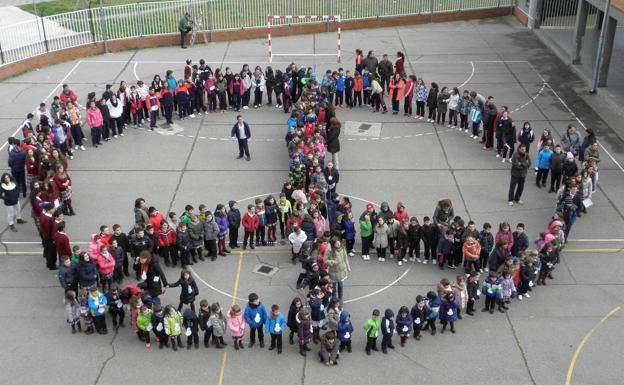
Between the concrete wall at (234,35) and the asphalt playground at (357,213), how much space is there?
1.69ft

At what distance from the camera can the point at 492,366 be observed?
1362 centimetres

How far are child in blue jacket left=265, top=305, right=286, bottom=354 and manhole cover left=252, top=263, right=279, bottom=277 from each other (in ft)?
8.77

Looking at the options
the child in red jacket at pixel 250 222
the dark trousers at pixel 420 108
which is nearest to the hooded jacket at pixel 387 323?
the child in red jacket at pixel 250 222

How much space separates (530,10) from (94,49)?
21431 mm

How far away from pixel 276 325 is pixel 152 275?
10.5 feet

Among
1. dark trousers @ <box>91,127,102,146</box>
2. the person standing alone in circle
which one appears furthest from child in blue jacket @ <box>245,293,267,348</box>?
dark trousers @ <box>91,127,102,146</box>

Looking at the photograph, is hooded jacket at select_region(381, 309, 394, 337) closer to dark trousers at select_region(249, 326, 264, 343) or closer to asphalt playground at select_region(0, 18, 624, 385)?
asphalt playground at select_region(0, 18, 624, 385)

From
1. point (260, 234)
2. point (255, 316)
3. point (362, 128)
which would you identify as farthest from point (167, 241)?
point (362, 128)

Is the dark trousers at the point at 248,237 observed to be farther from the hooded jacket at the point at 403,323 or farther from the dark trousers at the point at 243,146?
the dark trousers at the point at 243,146

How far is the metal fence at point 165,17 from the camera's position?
30344 mm

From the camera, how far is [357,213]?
19.2 metres

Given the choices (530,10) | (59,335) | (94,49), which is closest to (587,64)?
(530,10)

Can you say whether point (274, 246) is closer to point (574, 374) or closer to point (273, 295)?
point (273, 295)

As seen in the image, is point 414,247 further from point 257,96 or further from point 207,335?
point 257,96
